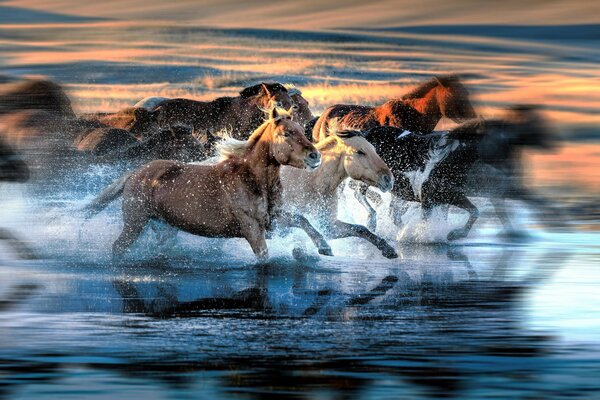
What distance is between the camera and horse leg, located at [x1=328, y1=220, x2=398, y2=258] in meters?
14.7

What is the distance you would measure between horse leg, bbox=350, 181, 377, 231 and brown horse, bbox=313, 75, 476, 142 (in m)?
2.66

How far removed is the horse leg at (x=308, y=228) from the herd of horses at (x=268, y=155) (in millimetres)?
12

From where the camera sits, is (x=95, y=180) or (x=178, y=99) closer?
(x=95, y=180)

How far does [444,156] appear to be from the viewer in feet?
64.3

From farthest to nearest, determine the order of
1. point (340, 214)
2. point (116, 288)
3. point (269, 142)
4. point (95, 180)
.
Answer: point (95, 180) < point (340, 214) < point (269, 142) < point (116, 288)

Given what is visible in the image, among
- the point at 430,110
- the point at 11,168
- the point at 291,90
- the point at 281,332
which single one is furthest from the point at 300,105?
the point at 281,332

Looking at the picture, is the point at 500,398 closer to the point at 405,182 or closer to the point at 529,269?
the point at 529,269

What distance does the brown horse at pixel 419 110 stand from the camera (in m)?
22.4

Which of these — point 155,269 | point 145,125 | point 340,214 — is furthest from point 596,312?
point 145,125

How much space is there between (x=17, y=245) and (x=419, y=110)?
8879 millimetres

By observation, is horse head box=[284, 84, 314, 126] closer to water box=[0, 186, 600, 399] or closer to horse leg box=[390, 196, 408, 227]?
horse leg box=[390, 196, 408, 227]

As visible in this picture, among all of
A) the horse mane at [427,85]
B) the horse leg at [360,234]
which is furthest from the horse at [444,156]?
the horse leg at [360,234]

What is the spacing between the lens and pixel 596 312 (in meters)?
10.8

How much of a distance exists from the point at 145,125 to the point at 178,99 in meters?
0.79
